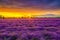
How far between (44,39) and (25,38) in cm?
40

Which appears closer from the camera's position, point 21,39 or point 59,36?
point 21,39

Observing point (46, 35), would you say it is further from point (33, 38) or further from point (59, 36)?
point (33, 38)

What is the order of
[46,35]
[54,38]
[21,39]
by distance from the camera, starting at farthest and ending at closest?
1. [46,35]
2. [54,38]
3. [21,39]

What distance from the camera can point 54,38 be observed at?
13.1 ft

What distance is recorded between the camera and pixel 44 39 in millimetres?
3752

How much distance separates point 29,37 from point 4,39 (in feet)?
1.94

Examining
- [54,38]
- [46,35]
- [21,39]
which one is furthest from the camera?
[46,35]

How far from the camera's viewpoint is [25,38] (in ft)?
12.5

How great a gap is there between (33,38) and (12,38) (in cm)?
47

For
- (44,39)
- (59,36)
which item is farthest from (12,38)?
(59,36)

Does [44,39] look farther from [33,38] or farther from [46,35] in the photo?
[46,35]

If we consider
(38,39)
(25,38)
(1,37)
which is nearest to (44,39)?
(38,39)

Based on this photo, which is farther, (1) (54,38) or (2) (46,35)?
(2) (46,35)

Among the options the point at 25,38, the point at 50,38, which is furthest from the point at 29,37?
the point at 50,38
